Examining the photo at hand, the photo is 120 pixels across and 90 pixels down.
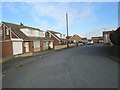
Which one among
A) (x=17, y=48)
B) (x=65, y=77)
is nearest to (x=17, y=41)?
(x=17, y=48)

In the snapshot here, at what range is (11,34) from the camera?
18.9m

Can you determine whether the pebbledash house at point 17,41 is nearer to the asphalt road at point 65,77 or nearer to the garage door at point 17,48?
the garage door at point 17,48

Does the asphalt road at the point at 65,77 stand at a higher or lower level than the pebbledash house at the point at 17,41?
lower

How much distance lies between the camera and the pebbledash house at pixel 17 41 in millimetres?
15156

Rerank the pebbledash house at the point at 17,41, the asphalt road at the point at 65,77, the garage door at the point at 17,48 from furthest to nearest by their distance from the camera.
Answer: the garage door at the point at 17,48 → the pebbledash house at the point at 17,41 → the asphalt road at the point at 65,77

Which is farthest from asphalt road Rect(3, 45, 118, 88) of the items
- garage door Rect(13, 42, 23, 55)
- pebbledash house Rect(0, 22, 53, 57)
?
garage door Rect(13, 42, 23, 55)

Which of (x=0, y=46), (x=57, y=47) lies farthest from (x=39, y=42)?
(x=0, y=46)

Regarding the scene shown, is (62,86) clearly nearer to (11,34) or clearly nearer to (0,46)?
(0,46)

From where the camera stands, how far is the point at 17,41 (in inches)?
655

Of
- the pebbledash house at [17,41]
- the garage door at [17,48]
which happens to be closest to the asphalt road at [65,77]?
the pebbledash house at [17,41]

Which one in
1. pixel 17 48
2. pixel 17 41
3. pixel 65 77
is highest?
pixel 17 41

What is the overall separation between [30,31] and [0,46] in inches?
364

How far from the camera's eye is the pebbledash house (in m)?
15.2

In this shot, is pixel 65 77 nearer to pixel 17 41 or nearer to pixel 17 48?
pixel 17 48
